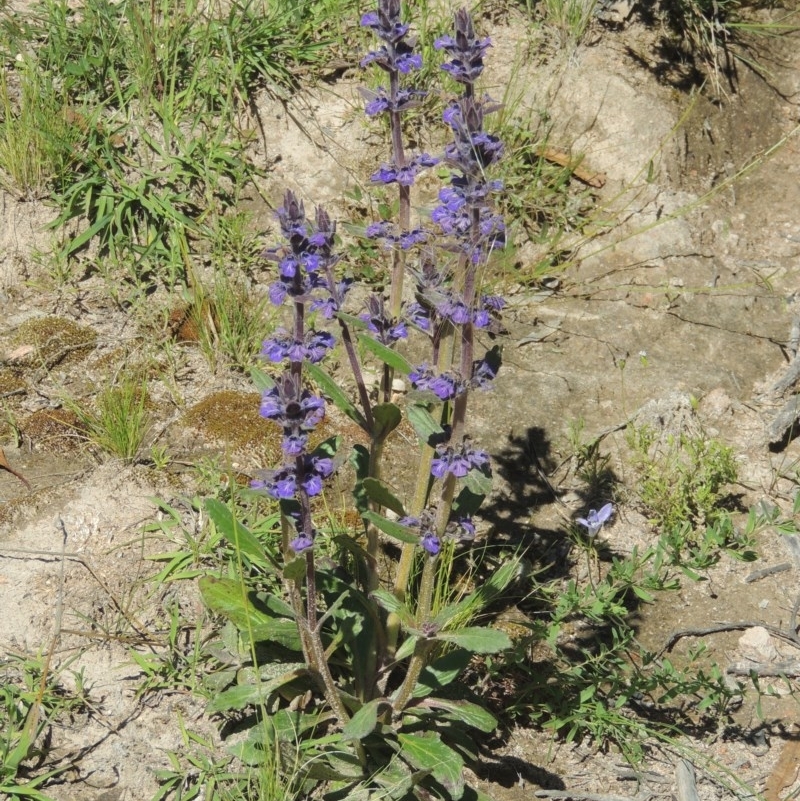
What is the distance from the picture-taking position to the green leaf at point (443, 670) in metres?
2.92

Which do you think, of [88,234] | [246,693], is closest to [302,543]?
[246,693]

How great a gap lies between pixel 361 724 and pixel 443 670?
0.42 meters

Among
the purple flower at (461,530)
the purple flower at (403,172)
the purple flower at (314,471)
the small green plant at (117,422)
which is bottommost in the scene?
the small green plant at (117,422)

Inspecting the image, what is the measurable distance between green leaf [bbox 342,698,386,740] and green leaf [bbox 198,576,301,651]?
34cm

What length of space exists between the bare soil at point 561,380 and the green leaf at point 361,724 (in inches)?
28.0

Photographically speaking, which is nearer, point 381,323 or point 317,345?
point 317,345

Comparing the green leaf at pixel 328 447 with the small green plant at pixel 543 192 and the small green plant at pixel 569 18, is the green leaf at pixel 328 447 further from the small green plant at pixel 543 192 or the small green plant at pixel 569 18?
the small green plant at pixel 569 18

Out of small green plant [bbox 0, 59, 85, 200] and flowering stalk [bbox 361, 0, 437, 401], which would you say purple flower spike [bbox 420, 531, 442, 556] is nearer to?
flowering stalk [bbox 361, 0, 437, 401]

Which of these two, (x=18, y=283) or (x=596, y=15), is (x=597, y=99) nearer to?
(x=596, y=15)

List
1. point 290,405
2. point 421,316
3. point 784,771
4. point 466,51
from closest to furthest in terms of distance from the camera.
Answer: point 290,405
point 466,51
point 421,316
point 784,771

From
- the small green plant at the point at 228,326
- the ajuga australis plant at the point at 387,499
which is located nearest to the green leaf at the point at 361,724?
the ajuga australis plant at the point at 387,499

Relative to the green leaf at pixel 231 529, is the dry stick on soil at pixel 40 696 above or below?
below

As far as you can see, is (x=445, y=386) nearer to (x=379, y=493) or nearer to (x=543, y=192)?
(x=379, y=493)

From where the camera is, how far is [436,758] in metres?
2.77
